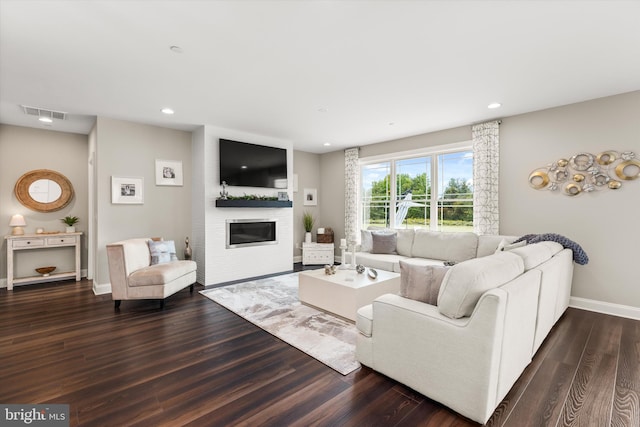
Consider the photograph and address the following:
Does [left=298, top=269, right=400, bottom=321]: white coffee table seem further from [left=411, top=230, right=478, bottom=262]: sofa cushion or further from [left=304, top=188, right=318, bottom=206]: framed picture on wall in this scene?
[left=304, top=188, right=318, bottom=206]: framed picture on wall

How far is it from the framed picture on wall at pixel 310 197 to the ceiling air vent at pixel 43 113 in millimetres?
4646

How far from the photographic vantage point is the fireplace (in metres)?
5.21

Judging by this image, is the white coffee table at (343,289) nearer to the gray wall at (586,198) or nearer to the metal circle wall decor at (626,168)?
the gray wall at (586,198)

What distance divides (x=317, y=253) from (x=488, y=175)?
3.73m

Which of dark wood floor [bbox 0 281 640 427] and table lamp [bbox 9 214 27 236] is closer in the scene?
dark wood floor [bbox 0 281 640 427]

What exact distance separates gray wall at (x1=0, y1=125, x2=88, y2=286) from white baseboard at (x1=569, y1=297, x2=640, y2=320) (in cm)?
807

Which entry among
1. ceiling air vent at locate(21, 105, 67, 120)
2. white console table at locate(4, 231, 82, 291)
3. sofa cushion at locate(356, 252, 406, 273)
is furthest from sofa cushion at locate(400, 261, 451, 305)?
white console table at locate(4, 231, 82, 291)

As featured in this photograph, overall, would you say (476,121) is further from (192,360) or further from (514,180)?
(192,360)

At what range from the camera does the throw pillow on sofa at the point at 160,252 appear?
14.0ft

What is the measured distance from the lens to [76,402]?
1.96 m

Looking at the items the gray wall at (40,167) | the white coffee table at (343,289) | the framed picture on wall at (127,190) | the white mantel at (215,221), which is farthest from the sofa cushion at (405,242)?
the gray wall at (40,167)

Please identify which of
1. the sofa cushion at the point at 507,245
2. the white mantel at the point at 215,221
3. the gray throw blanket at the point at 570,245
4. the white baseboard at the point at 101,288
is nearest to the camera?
the gray throw blanket at the point at 570,245

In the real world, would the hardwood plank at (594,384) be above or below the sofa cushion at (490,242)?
below

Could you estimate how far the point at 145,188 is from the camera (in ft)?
15.9
